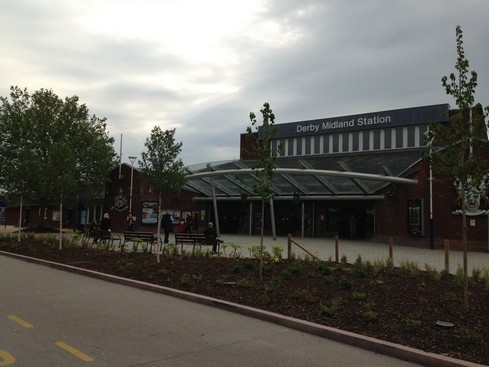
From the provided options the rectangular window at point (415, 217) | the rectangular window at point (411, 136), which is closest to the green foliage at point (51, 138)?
the rectangular window at point (415, 217)

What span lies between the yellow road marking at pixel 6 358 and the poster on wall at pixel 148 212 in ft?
102

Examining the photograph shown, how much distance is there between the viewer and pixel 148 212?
36.2 metres

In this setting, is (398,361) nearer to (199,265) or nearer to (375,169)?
(199,265)

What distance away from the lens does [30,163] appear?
83.5 feet

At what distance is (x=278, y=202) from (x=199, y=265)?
22.3 m

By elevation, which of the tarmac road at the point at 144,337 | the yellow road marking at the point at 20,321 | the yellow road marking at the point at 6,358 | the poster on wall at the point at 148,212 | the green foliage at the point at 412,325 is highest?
the poster on wall at the point at 148,212

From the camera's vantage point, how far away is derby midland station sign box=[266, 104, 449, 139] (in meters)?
49.5

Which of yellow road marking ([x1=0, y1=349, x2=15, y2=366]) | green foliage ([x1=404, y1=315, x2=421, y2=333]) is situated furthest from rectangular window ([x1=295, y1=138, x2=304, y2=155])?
yellow road marking ([x1=0, y1=349, x2=15, y2=366])

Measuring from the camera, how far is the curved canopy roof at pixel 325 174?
25.5 m

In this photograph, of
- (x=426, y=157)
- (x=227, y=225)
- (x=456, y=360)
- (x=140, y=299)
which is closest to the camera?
(x=456, y=360)

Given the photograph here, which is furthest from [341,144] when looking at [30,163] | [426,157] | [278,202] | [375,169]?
[426,157]

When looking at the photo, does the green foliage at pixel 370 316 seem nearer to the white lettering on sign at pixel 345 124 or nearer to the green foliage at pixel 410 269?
the green foliage at pixel 410 269

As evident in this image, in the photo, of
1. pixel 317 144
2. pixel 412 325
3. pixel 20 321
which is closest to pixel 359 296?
pixel 412 325

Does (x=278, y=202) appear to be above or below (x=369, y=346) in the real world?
above
